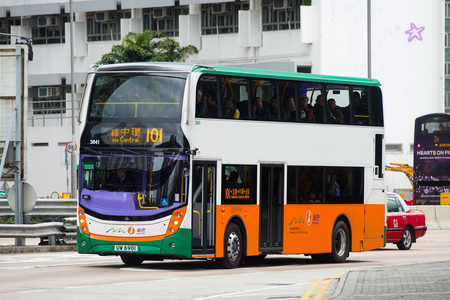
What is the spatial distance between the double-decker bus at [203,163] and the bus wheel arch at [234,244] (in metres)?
0.02

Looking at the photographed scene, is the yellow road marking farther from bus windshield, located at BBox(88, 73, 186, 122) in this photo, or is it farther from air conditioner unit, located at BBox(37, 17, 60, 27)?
air conditioner unit, located at BBox(37, 17, 60, 27)

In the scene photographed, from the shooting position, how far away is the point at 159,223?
1869 cm

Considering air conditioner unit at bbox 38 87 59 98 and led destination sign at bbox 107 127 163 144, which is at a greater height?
air conditioner unit at bbox 38 87 59 98

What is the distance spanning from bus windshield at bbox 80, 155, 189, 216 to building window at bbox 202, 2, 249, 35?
42477mm

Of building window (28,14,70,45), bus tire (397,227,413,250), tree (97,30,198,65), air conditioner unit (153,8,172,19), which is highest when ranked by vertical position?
air conditioner unit (153,8,172,19)

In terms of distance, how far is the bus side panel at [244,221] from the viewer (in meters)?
19.2

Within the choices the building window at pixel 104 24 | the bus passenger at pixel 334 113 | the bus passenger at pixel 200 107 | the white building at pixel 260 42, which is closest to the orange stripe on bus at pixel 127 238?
the bus passenger at pixel 200 107

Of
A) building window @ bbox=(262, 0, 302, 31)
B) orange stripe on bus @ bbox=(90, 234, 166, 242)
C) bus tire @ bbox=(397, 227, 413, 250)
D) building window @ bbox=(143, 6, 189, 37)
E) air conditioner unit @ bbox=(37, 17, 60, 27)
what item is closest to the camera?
orange stripe on bus @ bbox=(90, 234, 166, 242)

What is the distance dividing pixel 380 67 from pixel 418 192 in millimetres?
14017

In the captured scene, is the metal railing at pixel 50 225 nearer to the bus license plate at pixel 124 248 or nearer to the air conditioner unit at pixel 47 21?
the bus license plate at pixel 124 248

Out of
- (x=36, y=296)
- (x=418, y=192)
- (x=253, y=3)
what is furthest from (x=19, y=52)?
(x=253, y=3)

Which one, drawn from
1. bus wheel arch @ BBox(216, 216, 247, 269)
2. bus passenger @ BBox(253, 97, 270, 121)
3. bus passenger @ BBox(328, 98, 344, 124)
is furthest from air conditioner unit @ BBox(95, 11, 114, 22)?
bus wheel arch @ BBox(216, 216, 247, 269)

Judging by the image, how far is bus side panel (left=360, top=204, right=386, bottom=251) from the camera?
23281 mm

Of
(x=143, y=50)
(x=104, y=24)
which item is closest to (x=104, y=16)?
(x=104, y=24)
